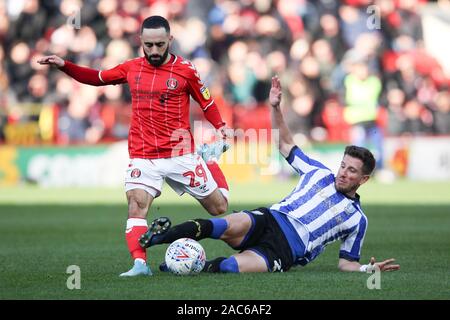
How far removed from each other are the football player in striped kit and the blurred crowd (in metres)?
14.3

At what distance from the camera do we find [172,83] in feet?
29.9

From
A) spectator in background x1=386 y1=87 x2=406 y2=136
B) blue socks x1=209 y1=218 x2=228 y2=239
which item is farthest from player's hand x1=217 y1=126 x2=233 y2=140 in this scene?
spectator in background x1=386 y1=87 x2=406 y2=136

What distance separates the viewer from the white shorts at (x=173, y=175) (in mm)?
8977

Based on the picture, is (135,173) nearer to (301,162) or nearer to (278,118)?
(278,118)

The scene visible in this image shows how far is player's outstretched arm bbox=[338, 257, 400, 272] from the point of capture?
841 cm

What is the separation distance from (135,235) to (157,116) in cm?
109

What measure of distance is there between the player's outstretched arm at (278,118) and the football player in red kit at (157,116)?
54 cm

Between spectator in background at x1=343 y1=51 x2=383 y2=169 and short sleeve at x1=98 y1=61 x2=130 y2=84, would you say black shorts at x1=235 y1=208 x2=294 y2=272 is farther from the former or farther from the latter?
spectator in background at x1=343 y1=51 x2=383 y2=169

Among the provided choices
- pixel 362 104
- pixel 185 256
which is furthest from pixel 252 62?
pixel 185 256

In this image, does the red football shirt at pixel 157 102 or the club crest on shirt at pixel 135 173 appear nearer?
the club crest on shirt at pixel 135 173

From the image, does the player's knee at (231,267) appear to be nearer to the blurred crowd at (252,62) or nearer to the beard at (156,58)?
the beard at (156,58)

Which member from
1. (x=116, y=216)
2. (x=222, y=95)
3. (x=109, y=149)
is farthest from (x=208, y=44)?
(x=116, y=216)

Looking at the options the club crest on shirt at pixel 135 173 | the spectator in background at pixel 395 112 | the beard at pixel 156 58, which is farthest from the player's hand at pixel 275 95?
the spectator in background at pixel 395 112
